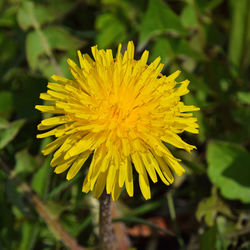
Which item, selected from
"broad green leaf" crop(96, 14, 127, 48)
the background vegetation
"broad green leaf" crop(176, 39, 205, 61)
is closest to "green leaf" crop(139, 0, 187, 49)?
the background vegetation

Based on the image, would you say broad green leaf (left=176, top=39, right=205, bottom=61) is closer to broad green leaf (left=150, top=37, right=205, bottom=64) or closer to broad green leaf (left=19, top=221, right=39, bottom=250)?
broad green leaf (left=150, top=37, right=205, bottom=64)

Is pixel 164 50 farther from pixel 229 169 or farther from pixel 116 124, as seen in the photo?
pixel 116 124

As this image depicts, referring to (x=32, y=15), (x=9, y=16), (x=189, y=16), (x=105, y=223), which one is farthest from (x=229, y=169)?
(x=9, y=16)

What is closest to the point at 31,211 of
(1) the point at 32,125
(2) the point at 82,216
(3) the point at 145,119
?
(2) the point at 82,216

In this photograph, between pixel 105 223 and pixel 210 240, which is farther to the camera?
pixel 210 240

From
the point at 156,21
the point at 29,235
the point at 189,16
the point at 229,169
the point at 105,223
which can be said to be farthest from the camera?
the point at 189,16

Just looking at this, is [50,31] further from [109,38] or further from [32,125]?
[32,125]

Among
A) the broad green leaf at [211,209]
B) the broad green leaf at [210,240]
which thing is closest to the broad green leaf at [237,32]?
the broad green leaf at [211,209]
